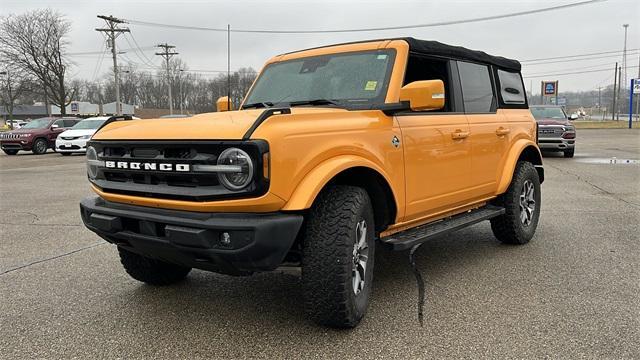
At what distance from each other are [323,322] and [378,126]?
4.39ft

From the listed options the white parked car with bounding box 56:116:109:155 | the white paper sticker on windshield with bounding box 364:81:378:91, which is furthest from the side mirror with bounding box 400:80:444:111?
the white parked car with bounding box 56:116:109:155

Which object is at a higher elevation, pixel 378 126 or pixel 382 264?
pixel 378 126

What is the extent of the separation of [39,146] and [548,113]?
20021 millimetres

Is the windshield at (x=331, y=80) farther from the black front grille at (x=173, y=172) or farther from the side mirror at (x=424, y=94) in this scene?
the black front grille at (x=173, y=172)

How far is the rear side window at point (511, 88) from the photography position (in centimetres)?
543

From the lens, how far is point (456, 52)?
464 centimetres

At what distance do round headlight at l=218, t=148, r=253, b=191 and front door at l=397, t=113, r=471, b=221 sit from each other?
4.53 feet

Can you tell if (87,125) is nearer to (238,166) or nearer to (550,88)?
(238,166)

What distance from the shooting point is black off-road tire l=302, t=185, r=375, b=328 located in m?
2.96

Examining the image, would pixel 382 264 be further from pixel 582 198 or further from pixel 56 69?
pixel 56 69

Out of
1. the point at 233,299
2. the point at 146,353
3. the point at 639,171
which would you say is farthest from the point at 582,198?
the point at 146,353

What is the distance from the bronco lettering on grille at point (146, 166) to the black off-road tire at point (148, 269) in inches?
33.6

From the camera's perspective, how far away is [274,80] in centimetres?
464

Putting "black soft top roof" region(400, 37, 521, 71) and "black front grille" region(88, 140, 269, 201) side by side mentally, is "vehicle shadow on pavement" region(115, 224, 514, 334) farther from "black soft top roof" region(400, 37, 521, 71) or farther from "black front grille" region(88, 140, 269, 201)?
"black soft top roof" region(400, 37, 521, 71)
